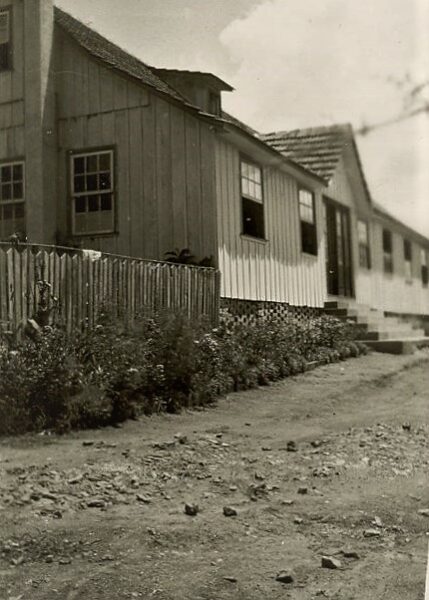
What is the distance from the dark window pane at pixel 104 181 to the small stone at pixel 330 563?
696cm

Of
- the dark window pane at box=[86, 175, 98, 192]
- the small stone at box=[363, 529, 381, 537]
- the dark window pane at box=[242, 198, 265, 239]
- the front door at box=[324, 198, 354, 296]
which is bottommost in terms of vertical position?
the small stone at box=[363, 529, 381, 537]

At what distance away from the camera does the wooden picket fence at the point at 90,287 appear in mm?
5109

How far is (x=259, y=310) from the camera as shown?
31.5 ft

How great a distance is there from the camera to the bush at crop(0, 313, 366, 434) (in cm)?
447

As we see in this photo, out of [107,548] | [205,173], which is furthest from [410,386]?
[205,173]

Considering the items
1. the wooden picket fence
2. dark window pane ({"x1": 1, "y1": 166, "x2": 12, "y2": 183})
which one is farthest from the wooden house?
the wooden picket fence

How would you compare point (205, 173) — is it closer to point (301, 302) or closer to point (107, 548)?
point (301, 302)

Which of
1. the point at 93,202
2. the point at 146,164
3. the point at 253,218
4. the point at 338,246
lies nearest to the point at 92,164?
the point at 93,202

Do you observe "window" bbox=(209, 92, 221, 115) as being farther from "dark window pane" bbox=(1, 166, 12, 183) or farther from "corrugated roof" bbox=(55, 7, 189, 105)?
"dark window pane" bbox=(1, 166, 12, 183)

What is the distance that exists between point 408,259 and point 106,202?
5149 mm

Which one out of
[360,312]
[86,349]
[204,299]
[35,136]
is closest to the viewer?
[86,349]

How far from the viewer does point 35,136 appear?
6848mm

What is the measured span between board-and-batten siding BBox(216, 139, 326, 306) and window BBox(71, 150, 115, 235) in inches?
54.8

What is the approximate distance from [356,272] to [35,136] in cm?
331
